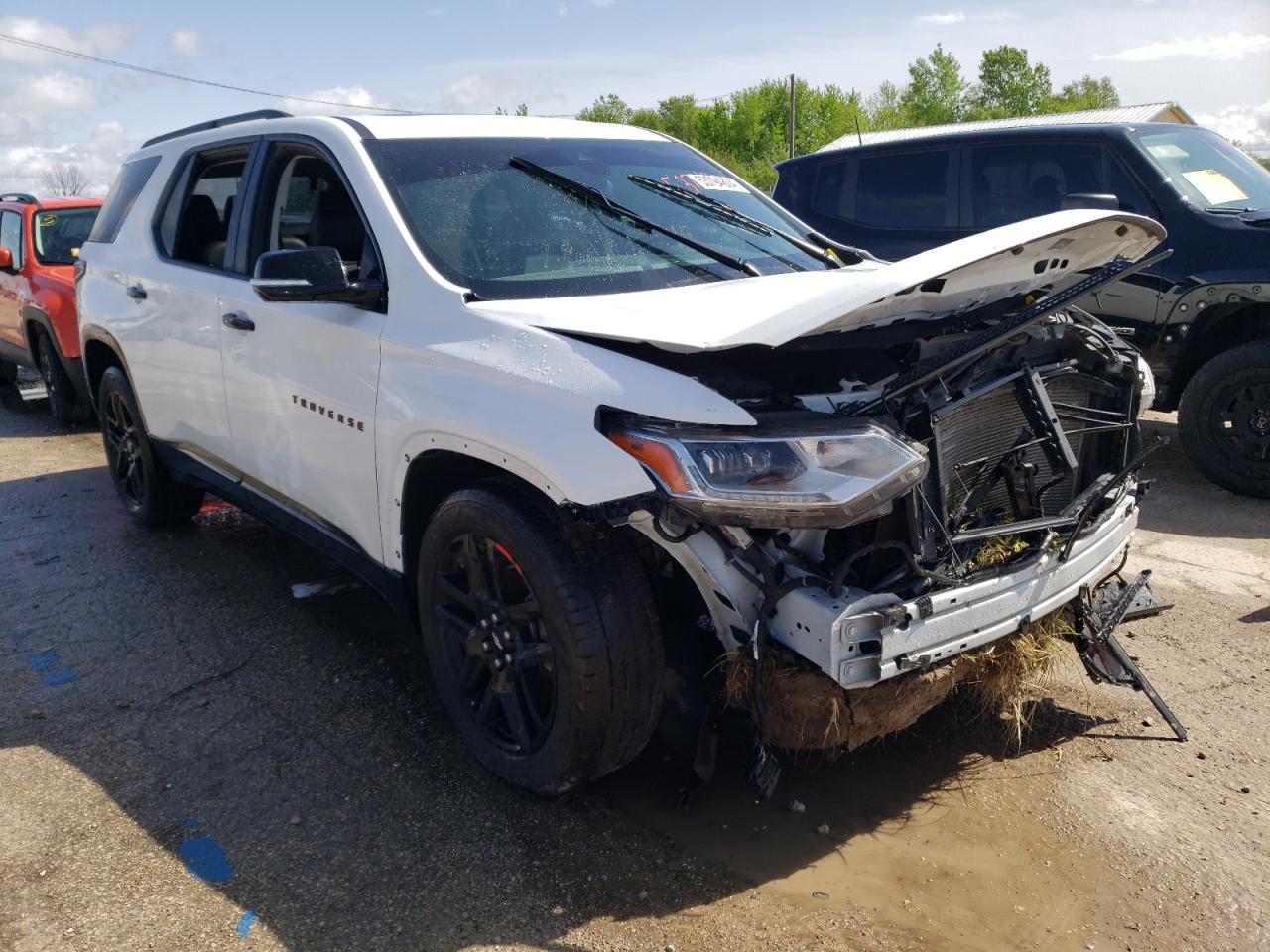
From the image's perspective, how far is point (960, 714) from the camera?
3482mm

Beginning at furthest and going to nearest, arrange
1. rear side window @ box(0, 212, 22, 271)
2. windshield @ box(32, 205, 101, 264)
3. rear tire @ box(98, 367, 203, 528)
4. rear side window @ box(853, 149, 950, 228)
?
rear side window @ box(0, 212, 22, 271) → windshield @ box(32, 205, 101, 264) → rear side window @ box(853, 149, 950, 228) → rear tire @ box(98, 367, 203, 528)

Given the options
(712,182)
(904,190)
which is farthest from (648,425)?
(904,190)

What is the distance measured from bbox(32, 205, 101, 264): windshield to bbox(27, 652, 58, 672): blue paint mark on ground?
560 cm

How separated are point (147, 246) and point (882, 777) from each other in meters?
4.08

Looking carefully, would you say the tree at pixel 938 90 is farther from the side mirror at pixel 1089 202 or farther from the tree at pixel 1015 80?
the side mirror at pixel 1089 202

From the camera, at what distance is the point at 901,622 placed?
7.99ft

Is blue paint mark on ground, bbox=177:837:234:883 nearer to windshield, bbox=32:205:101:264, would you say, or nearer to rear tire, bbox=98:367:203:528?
rear tire, bbox=98:367:203:528

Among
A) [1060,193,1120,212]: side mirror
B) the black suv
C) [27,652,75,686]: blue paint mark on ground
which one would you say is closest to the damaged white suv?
[1060,193,1120,212]: side mirror

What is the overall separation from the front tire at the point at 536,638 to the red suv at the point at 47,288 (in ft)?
21.3

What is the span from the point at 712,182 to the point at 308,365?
173 cm

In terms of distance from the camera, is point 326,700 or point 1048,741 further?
point 326,700

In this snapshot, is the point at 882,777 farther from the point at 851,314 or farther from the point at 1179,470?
the point at 1179,470

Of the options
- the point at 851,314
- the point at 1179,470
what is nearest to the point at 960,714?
the point at 851,314

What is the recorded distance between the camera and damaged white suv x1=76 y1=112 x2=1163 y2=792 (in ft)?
8.13
